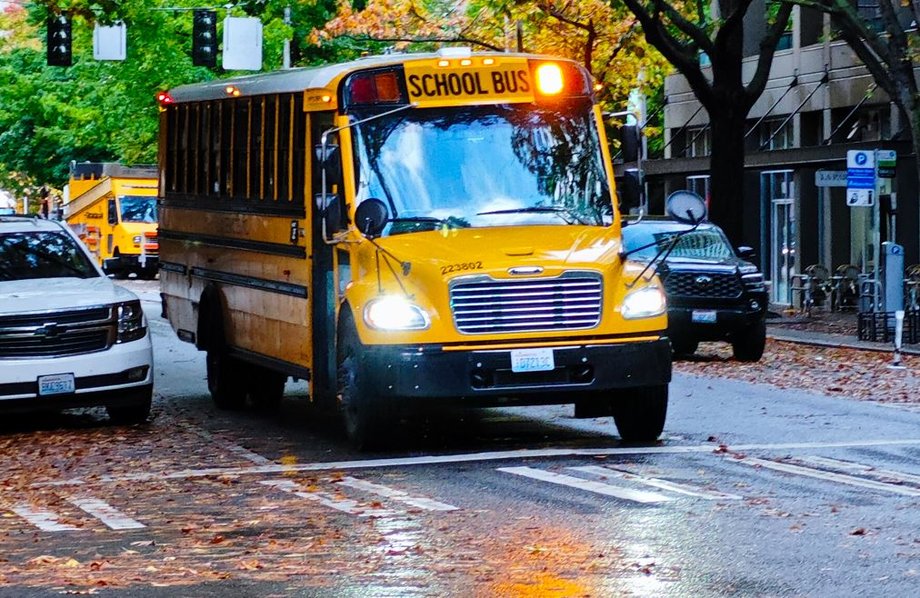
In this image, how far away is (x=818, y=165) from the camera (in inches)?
1647

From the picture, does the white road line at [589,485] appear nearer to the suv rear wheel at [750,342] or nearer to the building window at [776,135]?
the suv rear wheel at [750,342]

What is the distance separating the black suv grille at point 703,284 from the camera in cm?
2553

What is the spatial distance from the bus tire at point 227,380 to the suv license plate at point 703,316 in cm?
744

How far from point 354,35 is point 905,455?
3589cm

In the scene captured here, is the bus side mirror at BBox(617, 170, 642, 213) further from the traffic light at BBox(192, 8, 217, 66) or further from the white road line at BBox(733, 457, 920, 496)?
the traffic light at BBox(192, 8, 217, 66)

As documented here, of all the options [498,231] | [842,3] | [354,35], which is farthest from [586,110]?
[354,35]

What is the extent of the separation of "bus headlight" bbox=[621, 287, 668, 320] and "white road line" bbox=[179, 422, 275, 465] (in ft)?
9.22

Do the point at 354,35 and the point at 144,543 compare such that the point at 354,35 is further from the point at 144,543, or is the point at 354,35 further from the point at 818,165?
the point at 144,543

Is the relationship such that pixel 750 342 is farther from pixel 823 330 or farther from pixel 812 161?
pixel 812 161

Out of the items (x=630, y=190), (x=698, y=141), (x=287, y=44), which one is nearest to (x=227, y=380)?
(x=630, y=190)

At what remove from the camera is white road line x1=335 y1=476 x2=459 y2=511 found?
12.1 meters

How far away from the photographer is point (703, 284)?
25.6 m

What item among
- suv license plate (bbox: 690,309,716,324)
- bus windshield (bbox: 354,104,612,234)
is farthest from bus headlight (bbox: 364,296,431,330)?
suv license plate (bbox: 690,309,716,324)

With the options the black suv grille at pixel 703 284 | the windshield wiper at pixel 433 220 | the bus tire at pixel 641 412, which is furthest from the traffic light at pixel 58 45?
the bus tire at pixel 641 412
